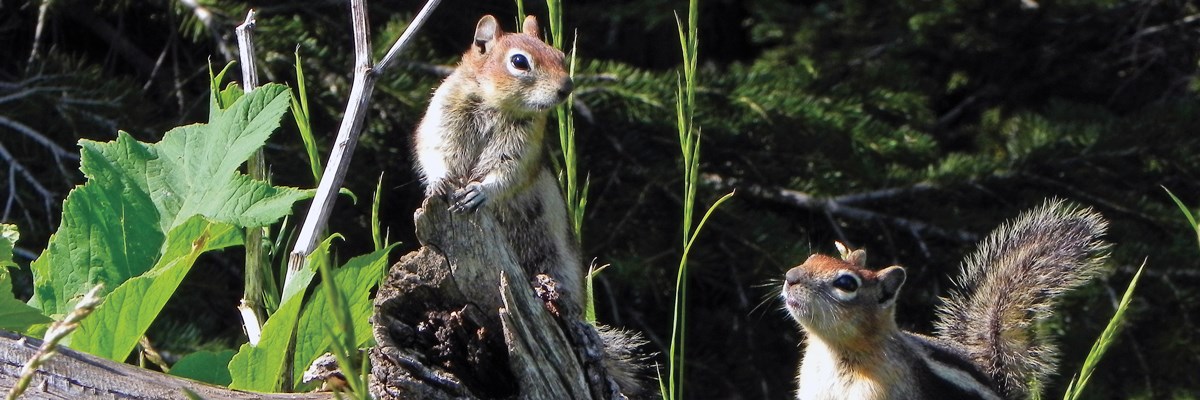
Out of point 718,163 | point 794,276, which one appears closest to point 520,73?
point 794,276

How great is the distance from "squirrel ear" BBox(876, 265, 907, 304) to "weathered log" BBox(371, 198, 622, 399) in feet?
3.05

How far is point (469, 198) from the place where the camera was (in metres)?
1.30

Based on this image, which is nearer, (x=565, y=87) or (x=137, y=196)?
(x=137, y=196)

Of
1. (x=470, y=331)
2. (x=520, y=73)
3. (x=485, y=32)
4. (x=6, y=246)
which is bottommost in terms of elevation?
(x=470, y=331)

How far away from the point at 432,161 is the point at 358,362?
57 centimetres

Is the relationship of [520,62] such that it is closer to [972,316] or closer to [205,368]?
[205,368]

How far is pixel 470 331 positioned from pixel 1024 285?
46.6 inches

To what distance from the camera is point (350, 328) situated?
521 mm

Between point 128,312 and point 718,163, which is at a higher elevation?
point 718,163

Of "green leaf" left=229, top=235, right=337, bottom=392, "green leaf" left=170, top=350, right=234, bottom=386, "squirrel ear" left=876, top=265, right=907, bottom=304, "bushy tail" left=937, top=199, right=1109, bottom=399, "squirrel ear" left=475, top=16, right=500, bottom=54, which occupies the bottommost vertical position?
"bushy tail" left=937, top=199, right=1109, bottom=399

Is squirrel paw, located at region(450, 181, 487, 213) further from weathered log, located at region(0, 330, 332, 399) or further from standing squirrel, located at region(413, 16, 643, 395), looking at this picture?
weathered log, located at region(0, 330, 332, 399)

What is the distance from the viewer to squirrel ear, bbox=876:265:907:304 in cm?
184

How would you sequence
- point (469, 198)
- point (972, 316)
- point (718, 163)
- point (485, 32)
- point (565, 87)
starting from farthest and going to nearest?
1. point (718, 163)
2. point (972, 316)
3. point (485, 32)
4. point (565, 87)
5. point (469, 198)

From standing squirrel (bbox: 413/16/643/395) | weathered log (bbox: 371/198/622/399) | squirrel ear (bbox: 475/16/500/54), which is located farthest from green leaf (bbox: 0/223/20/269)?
squirrel ear (bbox: 475/16/500/54)
